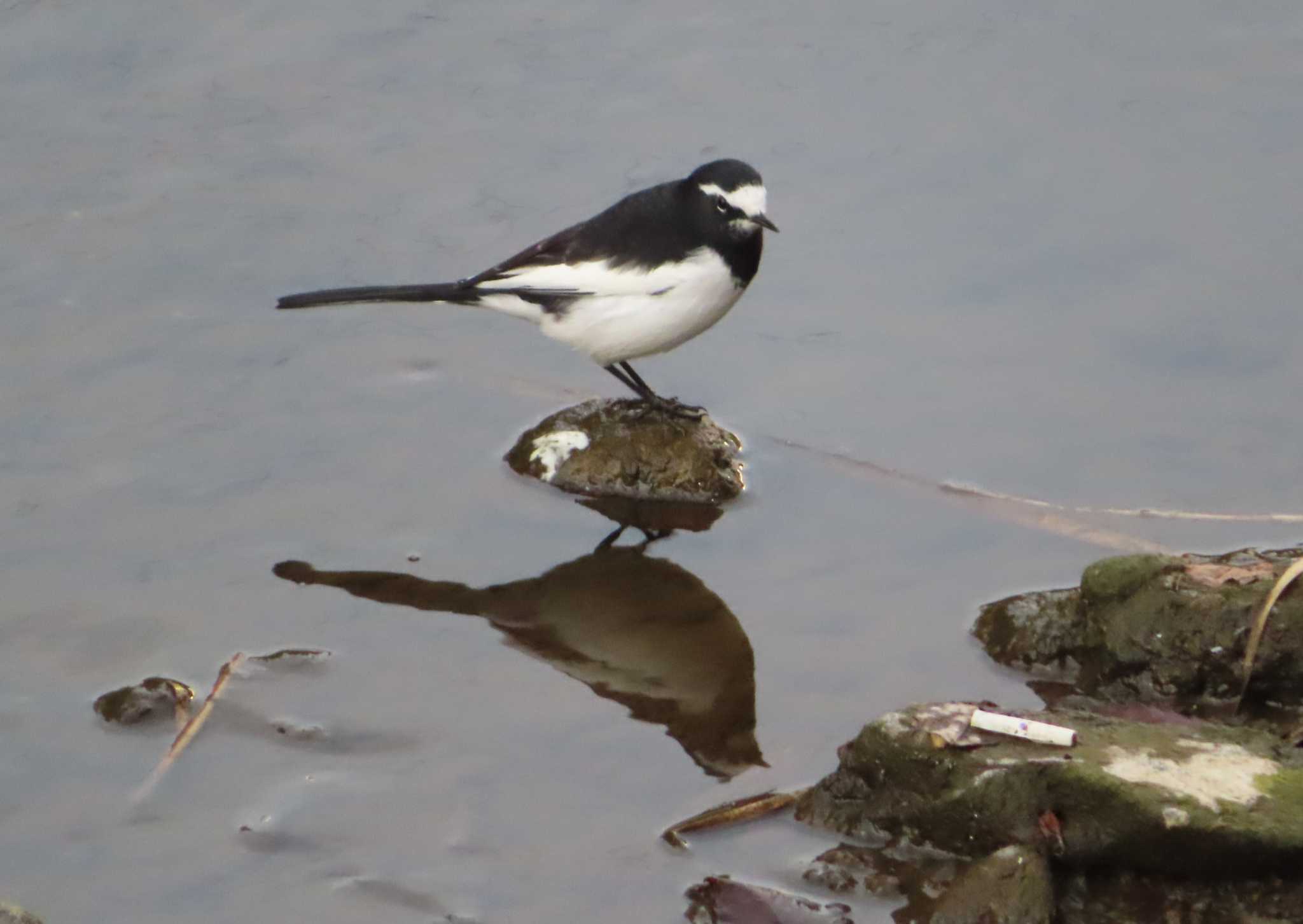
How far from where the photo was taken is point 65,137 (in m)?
8.58

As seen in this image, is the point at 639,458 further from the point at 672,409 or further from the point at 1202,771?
the point at 1202,771

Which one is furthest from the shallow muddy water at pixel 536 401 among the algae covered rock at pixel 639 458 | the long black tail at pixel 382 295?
the long black tail at pixel 382 295

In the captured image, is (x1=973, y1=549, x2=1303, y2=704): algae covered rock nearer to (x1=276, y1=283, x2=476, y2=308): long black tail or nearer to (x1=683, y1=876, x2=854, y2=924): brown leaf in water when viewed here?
(x1=683, y1=876, x2=854, y2=924): brown leaf in water

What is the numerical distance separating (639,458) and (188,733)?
203 cm

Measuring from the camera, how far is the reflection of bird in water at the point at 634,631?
4.97 metres

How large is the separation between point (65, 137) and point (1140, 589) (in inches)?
234

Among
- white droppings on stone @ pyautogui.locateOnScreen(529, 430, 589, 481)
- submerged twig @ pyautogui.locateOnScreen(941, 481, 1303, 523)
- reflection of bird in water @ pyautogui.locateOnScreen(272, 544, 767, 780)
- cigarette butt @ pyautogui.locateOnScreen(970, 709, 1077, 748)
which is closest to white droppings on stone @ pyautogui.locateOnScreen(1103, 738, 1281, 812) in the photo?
cigarette butt @ pyautogui.locateOnScreen(970, 709, 1077, 748)

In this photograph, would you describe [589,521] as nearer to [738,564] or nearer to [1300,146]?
[738,564]

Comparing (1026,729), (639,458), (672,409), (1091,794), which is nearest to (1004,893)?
(1091,794)

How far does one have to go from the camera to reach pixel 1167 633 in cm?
478

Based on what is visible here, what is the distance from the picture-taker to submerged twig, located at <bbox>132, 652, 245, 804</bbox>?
4.61m

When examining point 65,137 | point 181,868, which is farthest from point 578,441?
point 65,137

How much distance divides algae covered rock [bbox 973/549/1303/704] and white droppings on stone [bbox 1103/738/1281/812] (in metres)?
0.60

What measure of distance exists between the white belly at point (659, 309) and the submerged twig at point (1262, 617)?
7.39ft
